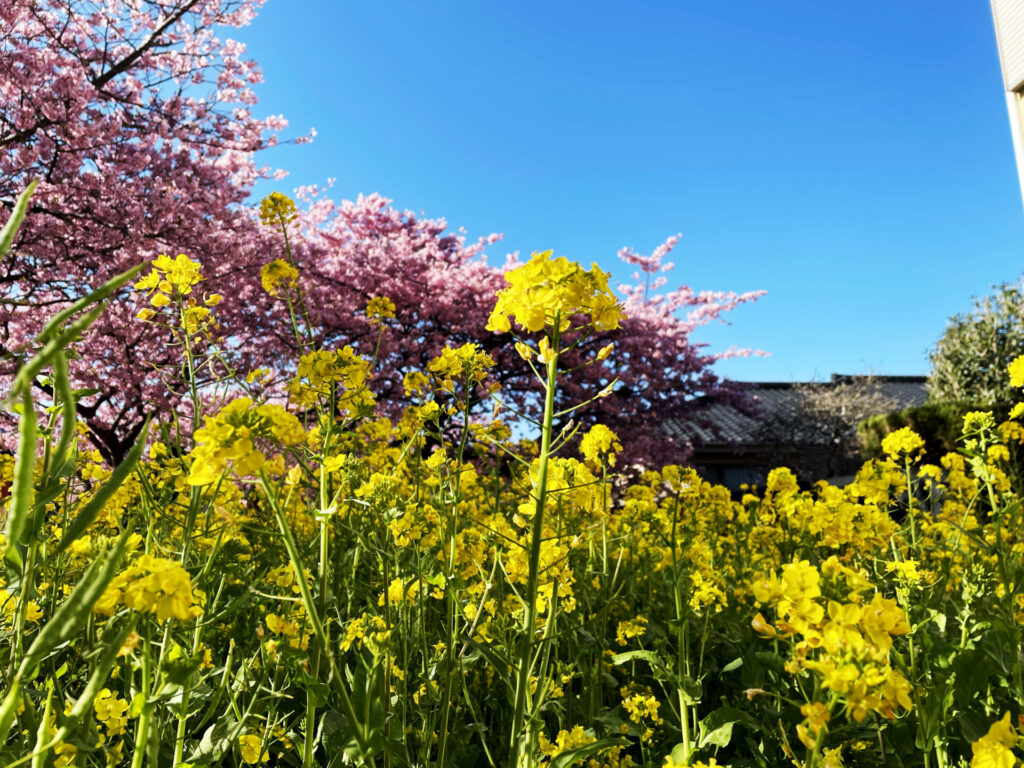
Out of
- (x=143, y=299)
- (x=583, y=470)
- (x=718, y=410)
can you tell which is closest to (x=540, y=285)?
(x=583, y=470)

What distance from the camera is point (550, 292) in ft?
4.43

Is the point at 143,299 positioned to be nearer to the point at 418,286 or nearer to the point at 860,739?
the point at 418,286

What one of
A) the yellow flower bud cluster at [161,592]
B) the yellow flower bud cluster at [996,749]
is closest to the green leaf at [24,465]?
the yellow flower bud cluster at [161,592]

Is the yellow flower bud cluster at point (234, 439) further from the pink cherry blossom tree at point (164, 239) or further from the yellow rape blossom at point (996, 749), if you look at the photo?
the pink cherry blossom tree at point (164, 239)

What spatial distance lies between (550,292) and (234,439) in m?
0.66

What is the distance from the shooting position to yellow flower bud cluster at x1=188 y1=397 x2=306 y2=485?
98 centimetres

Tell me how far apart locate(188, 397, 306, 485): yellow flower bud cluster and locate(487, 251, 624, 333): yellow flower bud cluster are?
541mm

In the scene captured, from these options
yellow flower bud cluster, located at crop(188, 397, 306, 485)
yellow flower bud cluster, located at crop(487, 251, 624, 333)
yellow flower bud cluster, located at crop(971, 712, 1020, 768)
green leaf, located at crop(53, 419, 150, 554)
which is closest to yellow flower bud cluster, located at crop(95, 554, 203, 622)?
yellow flower bud cluster, located at crop(188, 397, 306, 485)

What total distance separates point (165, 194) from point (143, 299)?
4.84ft

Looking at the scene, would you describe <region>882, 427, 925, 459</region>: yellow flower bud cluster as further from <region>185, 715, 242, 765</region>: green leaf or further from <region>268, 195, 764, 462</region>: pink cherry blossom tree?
<region>268, 195, 764, 462</region>: pink cherry blossom tree

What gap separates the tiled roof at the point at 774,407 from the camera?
20.7 meters

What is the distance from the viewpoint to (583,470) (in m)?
2.01

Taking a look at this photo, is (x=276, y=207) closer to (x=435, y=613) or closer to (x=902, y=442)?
(x=435, y=613)

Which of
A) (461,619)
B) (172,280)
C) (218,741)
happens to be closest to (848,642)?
(218,741)
